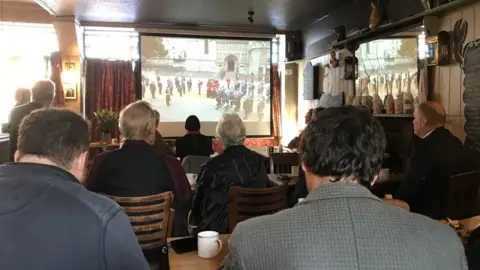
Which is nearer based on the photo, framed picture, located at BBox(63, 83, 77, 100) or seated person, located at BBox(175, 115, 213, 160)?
seated person, located at BBox(175, 115, 213, 160)

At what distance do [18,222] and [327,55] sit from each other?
5.80 metres

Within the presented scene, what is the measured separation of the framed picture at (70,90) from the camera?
691 centimetres

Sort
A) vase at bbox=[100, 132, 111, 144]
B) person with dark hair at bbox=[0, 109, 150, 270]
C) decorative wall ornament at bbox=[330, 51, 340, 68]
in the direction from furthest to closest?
vase at bbox=[100, 132, 111, 144]
decorative wall ornament at bbox=[330, 51, 340, 68]
person with dark hair at bbox=[0, 109, 150, 270]

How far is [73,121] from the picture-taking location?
1280 mm

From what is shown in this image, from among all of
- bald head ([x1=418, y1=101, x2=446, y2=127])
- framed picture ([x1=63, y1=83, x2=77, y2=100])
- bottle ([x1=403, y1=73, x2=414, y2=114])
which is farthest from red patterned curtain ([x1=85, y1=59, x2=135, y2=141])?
bald head ([x1=418, y1=101, x2=446, y2=127])

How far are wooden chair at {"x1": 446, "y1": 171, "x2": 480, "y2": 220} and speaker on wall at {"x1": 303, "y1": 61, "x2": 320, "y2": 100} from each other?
4135 millimetres

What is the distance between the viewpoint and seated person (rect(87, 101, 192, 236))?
8.04ft

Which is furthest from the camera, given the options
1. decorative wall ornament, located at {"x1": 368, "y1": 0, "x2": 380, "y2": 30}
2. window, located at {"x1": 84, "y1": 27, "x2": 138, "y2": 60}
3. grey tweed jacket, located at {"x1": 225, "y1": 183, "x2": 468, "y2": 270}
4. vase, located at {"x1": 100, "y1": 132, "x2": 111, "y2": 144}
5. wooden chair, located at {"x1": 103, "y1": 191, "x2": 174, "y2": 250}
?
window, located at {"x1": 84, "y1": 27, "x2": 138, "y2": 60}

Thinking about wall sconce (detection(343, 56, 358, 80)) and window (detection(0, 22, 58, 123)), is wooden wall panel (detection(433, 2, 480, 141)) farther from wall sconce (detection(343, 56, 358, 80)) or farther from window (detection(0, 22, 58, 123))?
window (detection(0, 22, 58, 123))

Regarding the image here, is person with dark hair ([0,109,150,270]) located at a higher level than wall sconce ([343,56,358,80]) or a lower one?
lower

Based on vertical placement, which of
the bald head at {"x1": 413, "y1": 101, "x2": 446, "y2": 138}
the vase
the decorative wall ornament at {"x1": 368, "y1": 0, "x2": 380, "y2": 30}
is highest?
Result: the decorative wall ornament at {"x1": 368, "y1": 0, "x2": 380, "y2": 30}

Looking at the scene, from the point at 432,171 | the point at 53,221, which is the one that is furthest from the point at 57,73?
the point at 53,221

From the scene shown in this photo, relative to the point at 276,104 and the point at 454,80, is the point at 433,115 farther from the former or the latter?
the point at 276,104

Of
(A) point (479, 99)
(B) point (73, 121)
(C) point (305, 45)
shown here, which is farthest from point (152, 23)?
(B) point (73, 121)
